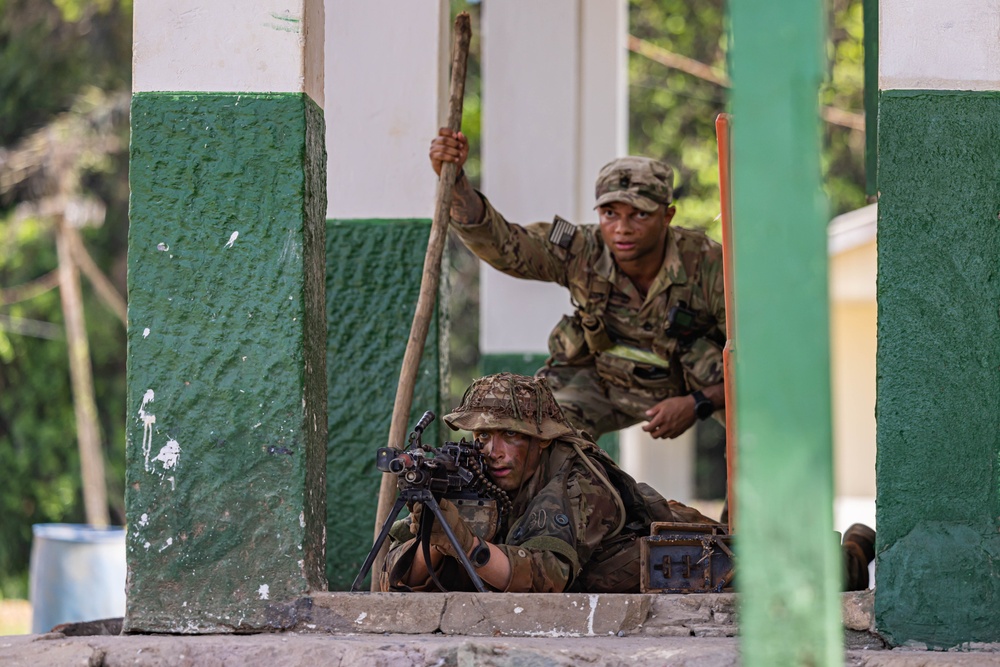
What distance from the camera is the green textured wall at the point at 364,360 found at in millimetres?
5375

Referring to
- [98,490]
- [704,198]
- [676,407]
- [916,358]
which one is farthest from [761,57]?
[704,198]

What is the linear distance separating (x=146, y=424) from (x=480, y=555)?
3.09 ft

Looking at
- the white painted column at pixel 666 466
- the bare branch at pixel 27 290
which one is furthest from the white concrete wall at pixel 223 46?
the bare branch at pixel 27 290

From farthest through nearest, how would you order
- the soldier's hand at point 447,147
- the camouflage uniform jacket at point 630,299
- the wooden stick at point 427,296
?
1. the camouflage uniform jacket at point 630,299
2. the soldier's hand at point 447,147
3. the wooden stick at point 427,296

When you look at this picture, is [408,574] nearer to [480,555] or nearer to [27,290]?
[480,555]

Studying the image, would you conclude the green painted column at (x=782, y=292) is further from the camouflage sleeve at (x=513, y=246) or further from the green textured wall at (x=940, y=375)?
the camouflage sleeve at (x=513, y=246)

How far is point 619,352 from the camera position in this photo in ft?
19.1

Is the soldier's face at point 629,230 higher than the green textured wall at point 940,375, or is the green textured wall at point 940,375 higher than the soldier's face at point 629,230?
the soldier's face at point 629,230

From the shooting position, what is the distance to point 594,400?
19.2ft

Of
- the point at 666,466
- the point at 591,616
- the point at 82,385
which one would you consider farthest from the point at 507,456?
the point at 82,385

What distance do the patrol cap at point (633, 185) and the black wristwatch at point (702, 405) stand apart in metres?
0.71

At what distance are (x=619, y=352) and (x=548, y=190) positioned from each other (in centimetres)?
140

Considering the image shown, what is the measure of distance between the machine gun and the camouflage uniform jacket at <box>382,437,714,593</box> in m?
0.12

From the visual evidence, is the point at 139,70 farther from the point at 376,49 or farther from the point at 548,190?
the point at 548,190
